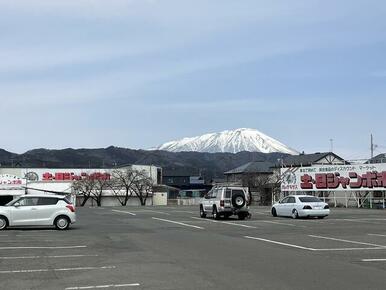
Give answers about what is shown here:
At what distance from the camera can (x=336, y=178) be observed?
6241 centimetres

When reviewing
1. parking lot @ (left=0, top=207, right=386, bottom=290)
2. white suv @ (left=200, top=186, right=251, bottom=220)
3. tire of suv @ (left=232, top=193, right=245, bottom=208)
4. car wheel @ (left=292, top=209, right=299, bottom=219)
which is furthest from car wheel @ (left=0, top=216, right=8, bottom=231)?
car wheel @ (left=292, top=209, right=299, bottom=219)

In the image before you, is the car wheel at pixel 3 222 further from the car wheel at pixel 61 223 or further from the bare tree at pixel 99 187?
the bare tree at pixel 99 187

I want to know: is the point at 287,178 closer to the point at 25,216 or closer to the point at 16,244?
the point at 25,216

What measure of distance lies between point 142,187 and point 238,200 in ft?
266

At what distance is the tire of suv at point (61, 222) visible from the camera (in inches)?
1055

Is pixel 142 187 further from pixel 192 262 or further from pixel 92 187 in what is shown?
pixel 192 262

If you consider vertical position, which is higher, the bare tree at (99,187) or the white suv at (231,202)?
the bare tree at (99,187)

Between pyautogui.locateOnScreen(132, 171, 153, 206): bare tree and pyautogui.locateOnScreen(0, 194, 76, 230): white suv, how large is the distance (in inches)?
3398

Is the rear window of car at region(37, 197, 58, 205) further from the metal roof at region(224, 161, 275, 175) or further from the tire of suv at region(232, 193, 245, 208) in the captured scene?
the metal roof at region(224, 161, 275, 175)

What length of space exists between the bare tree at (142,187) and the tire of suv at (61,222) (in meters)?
86.3

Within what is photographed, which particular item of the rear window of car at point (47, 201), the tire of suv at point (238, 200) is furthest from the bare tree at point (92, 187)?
the rear window of car at point (47, 201)

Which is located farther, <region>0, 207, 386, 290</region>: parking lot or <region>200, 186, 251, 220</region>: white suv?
<region>200, 186, 251, 220</region>: white suv

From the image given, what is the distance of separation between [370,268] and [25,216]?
1791 cm

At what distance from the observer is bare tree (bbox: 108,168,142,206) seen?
115 meters
